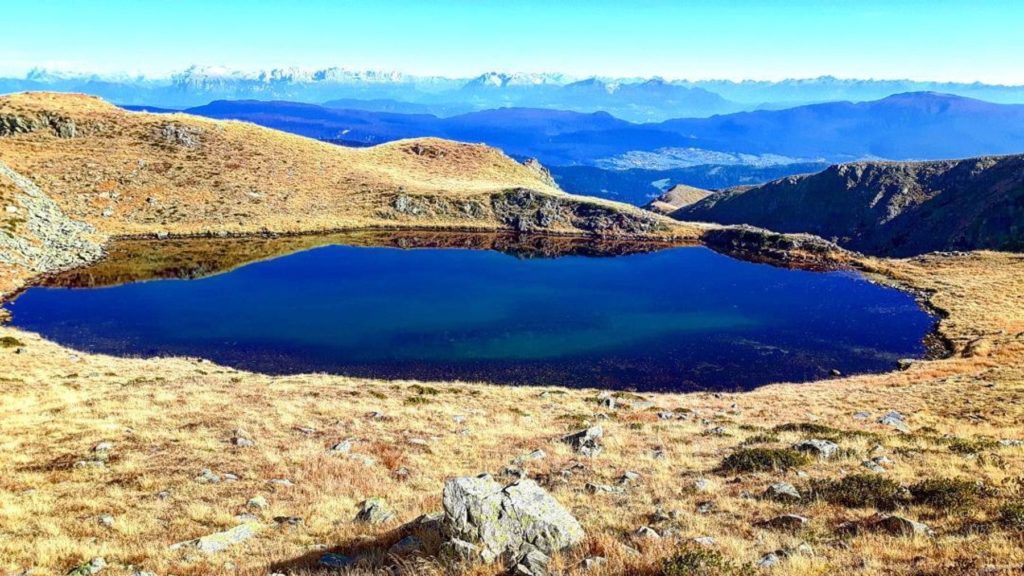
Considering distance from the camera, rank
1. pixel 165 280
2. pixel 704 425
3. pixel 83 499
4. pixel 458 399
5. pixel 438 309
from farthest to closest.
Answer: pixel 165 280 → pixel 438 309 → pixel 458 399 → pixel 704 425 → pixel 83 499

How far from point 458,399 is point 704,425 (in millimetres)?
14437

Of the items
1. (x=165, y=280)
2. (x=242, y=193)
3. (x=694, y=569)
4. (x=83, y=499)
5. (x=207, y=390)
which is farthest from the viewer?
(x=242, y=193)

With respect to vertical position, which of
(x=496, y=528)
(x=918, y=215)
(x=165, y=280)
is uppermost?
(x=918, y=215)

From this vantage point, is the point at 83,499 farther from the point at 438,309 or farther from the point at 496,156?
the point at 496,156

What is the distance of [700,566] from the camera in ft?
35.3

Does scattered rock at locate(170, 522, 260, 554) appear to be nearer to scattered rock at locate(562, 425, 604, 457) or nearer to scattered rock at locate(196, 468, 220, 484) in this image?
scattered rock at locate(196, 468, 220, 484)

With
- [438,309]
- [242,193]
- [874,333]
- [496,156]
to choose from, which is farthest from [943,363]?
[496,156]

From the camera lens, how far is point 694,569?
35.1 ft

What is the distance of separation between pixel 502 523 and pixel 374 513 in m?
5.35

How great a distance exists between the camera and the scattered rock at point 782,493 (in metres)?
16.9

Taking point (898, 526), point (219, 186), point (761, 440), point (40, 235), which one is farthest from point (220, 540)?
point (219, 186)

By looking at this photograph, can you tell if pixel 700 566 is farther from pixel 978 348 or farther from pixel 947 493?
pixel 978 348

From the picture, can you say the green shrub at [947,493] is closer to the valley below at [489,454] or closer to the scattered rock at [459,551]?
the valley below at [489,454]

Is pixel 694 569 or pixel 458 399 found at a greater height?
pixel 694 569
